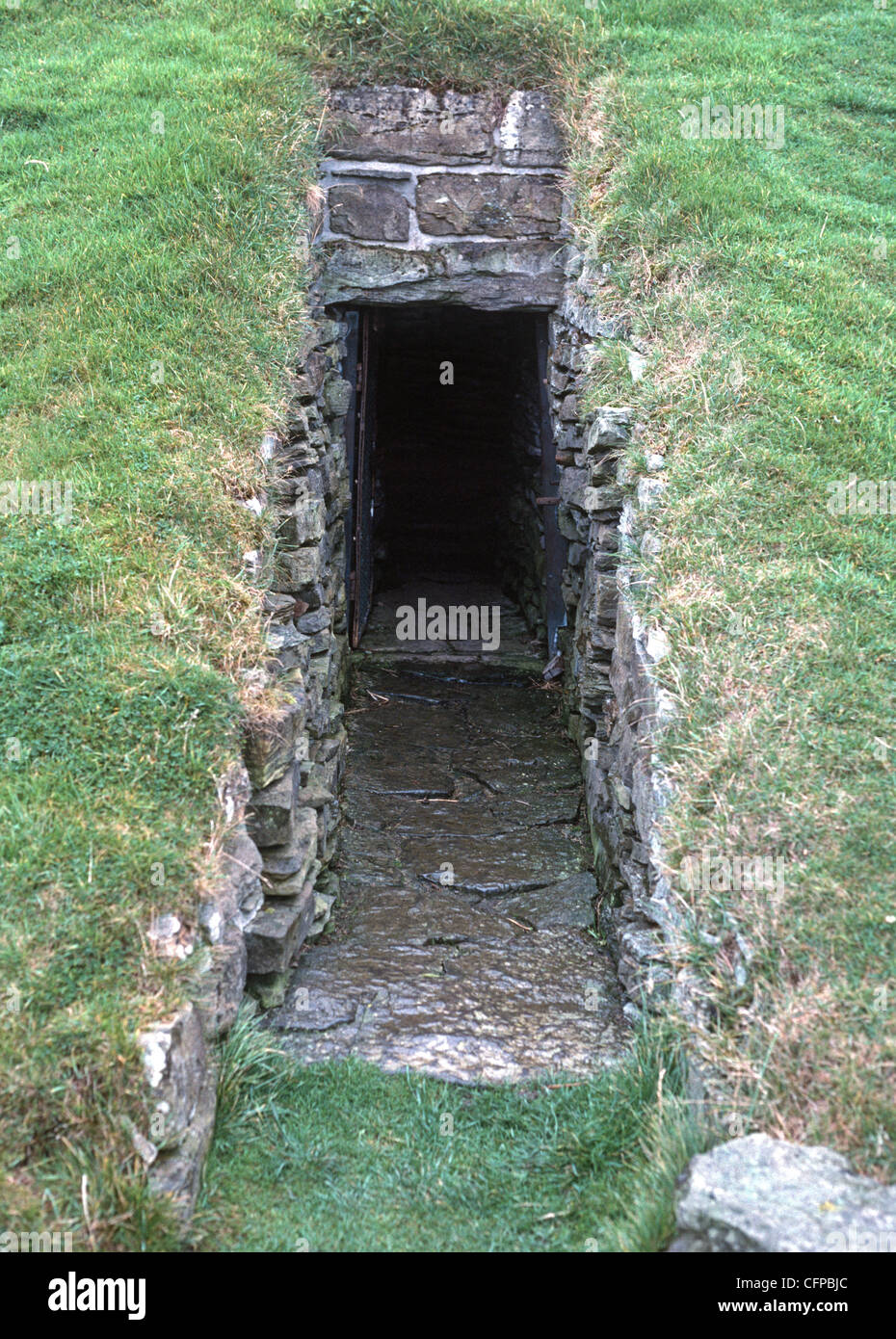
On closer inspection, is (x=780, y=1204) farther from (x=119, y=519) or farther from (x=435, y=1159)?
(x=119, y=519)

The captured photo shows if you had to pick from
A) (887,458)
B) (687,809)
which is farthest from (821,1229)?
(887,458)

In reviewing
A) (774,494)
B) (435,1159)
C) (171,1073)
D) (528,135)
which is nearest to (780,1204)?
(435,1159)

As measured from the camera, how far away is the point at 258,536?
4.17 metres

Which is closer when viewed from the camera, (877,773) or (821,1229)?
(821,1229)

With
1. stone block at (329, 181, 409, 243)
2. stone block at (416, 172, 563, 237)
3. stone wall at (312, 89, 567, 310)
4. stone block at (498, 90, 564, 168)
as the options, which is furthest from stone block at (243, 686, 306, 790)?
stone block at (498, 90, 564, 168)

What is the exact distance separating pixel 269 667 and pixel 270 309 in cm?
214

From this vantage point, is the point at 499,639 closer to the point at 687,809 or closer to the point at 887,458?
the point at 887,458

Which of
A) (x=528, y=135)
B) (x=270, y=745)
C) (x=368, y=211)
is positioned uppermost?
(x=528, y=135)

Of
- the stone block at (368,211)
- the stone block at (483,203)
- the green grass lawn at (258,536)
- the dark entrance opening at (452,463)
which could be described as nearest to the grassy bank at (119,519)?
the green grass lawn at (258,536)

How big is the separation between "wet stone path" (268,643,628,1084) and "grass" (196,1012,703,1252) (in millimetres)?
209

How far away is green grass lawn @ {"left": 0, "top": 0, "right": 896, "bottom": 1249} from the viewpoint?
2529 mm

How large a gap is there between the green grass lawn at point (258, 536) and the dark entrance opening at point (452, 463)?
162cm

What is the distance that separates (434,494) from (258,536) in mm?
6282

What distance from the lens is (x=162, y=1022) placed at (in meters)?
2.51
